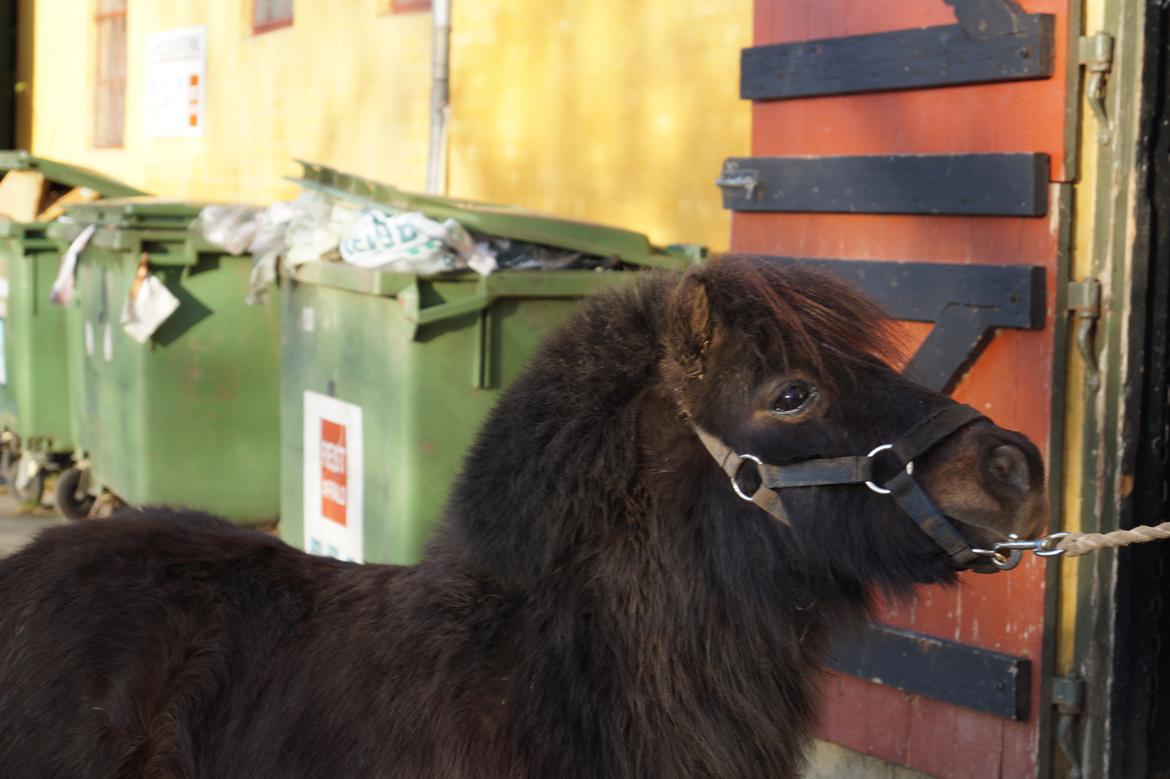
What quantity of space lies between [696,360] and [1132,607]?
2.09m

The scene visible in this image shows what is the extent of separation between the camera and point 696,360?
281 centimetres

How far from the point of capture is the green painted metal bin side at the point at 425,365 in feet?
18.6

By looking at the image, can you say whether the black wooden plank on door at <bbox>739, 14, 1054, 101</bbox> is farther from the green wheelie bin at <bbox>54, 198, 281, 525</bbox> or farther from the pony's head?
the green wheelie bin at <bbox>54, 198, 281, 525</bbox>

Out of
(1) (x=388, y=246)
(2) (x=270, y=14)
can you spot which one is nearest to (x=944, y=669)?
(1) (x=388, y=246)

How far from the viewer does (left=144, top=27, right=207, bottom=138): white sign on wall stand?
1340cm

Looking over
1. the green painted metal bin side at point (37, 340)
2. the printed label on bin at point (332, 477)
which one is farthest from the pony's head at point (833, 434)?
the green painted metal bin side at point (37, 340)

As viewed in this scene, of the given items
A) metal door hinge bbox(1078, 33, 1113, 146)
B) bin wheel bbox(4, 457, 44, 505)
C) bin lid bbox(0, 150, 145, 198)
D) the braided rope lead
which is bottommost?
bin wheel bbox(4, 457, 44, 505)

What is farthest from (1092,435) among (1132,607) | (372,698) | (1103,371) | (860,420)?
(372,698)

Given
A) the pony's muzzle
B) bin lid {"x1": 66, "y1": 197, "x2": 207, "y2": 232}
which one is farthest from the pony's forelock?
bin lid {"x1": 66, "y1": 197, "x2": 207, "y2": 232}

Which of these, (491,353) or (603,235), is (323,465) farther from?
(603,235)

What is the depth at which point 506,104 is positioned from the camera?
28.6ft

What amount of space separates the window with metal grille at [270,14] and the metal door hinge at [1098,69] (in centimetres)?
867

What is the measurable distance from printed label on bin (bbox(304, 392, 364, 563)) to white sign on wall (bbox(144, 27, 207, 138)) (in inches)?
299

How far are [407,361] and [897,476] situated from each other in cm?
333
